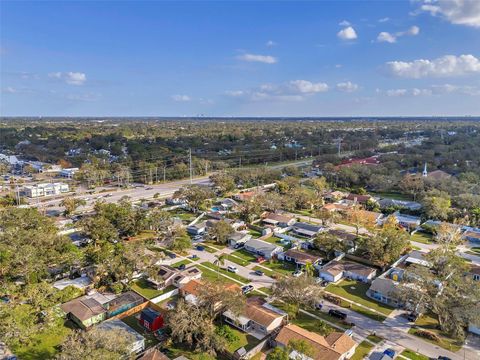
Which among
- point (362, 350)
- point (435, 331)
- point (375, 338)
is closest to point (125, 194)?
point (375, 338)

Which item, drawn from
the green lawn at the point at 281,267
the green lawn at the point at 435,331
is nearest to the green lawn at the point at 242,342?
the green lawn at the point at 281,267

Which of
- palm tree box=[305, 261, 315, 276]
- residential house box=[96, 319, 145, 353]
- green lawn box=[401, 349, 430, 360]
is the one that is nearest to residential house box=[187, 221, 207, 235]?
palm tree box=[305, 261, 315, 276]

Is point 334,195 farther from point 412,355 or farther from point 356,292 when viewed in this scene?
point 412,355

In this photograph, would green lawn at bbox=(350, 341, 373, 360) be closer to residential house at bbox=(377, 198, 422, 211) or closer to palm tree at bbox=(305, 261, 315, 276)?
palm tree at bbox=(305, 261, 315, 276)

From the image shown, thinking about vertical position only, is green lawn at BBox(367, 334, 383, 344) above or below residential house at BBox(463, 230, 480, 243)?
below

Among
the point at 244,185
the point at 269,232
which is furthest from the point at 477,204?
the point at 244,185

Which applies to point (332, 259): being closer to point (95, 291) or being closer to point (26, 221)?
point (95, 291)

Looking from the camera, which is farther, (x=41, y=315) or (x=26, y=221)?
(x=26, y=221)

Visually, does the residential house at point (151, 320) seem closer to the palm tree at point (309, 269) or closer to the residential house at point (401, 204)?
the palm tree at point (309, 269)
